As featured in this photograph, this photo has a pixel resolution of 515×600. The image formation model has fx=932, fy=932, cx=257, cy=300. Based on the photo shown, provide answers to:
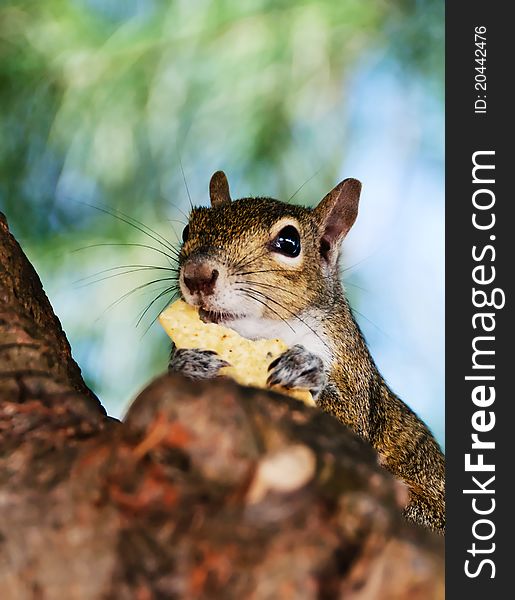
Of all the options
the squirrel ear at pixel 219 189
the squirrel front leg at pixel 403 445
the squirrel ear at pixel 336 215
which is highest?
the squirrel ear at pixel 219 189

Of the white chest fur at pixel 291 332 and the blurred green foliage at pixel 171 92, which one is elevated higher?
the blurred green foliage at pixel 171 92

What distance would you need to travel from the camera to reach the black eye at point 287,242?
221 centimetres

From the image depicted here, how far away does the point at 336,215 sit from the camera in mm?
2428

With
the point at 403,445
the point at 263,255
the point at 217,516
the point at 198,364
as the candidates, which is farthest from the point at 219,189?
the point at 217,516

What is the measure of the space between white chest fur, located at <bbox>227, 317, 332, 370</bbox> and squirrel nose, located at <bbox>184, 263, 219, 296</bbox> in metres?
0.12

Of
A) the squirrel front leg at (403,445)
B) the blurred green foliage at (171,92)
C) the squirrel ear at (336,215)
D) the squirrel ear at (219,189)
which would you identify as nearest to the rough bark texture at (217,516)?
the squirrel front leg at (403,445)

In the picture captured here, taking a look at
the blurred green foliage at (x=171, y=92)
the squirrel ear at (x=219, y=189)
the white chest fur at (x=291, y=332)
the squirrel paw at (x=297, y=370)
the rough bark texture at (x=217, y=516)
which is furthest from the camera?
the blurred green foliage at (x=171, y=92)

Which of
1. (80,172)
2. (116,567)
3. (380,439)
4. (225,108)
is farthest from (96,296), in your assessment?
A: (116,567)

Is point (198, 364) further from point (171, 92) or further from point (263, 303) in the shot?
point (171, 92)

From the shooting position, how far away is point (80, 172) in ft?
11.3

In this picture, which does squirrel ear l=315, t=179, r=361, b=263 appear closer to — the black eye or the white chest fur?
the black eye

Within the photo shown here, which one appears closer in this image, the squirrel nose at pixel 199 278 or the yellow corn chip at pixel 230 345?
the yellow corn chip at pixel 230 345

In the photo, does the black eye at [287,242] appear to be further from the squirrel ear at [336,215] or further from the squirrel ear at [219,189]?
the squirrel ear at [219,189]

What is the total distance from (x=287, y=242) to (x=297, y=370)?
1.69ft
